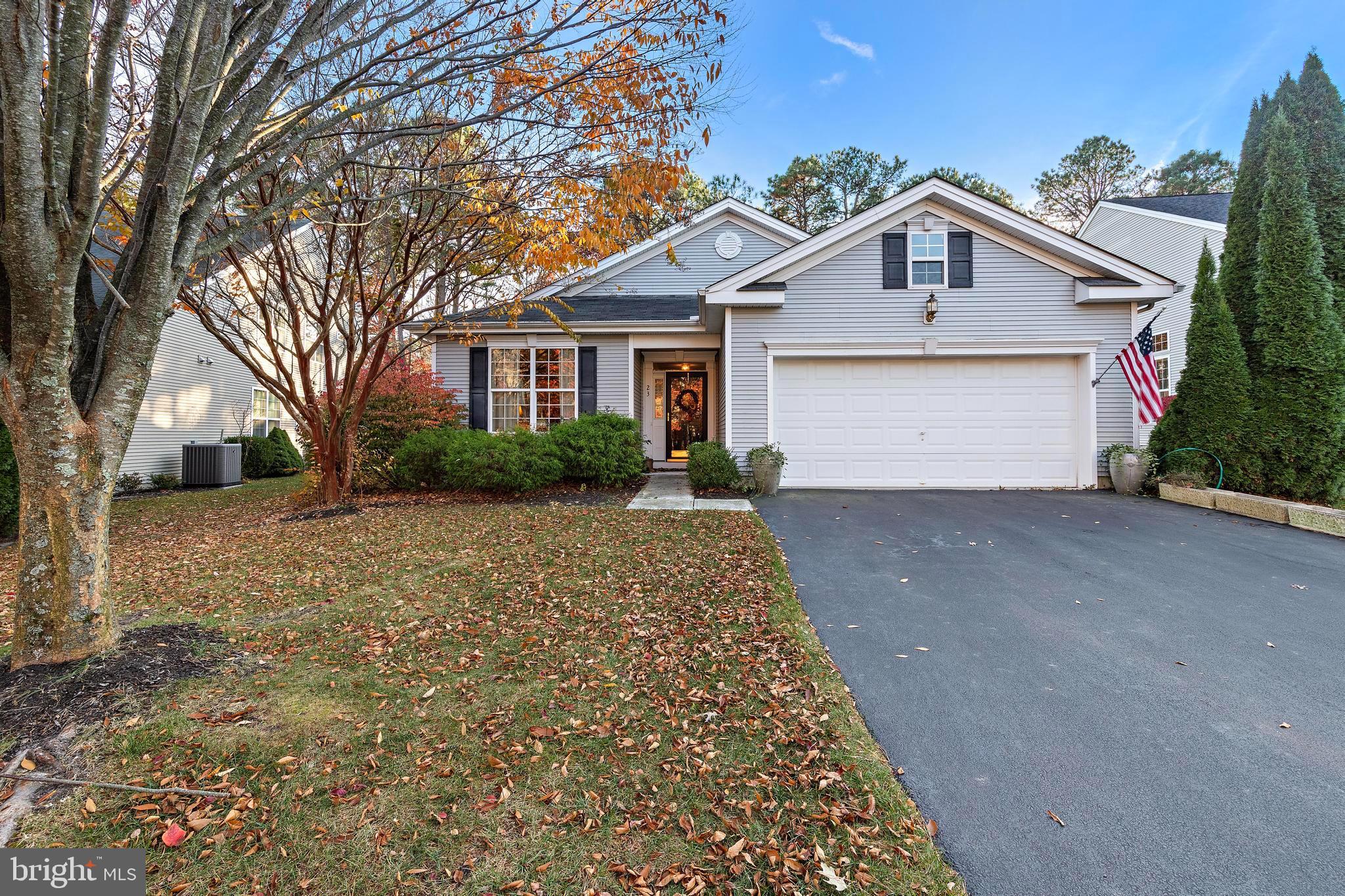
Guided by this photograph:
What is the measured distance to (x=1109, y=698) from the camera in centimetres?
282

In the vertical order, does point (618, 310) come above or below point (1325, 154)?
below

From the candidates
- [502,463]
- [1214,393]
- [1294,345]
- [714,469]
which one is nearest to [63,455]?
[502,463]

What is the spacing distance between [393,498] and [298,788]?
7.67 meters

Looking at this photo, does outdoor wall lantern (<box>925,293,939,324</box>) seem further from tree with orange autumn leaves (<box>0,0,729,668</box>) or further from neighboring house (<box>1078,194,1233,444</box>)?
neighboring house (<box>1078,194,1233,444</box>)

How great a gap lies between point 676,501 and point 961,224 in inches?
275

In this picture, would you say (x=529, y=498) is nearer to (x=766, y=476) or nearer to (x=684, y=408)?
(x=766, y=476)

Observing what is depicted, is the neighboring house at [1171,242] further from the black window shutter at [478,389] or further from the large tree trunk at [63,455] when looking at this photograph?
the large tree trunk at [63,455]

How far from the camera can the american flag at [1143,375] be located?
8148mm

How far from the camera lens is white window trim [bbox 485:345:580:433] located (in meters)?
11.6

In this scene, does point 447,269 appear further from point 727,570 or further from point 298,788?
point 298,788

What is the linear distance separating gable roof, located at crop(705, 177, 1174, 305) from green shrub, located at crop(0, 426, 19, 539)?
9429 mm

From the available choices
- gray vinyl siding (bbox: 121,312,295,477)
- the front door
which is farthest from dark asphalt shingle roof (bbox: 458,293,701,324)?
gray vinyl siding (bbox: 121,312,295,477)

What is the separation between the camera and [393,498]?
9.03m

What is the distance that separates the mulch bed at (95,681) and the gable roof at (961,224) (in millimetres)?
Result: 8336
